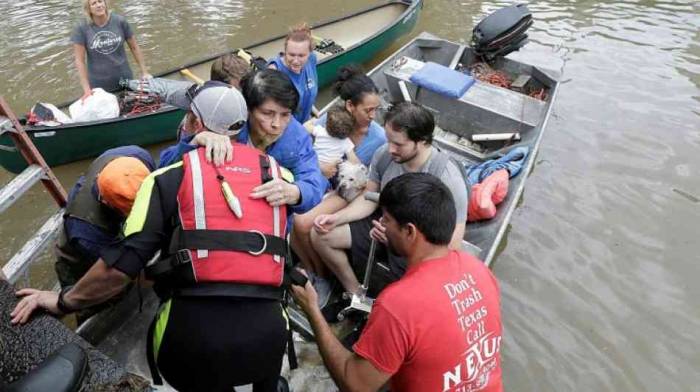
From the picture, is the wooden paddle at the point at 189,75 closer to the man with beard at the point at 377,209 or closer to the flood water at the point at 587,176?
the flood water at the point at 587,176

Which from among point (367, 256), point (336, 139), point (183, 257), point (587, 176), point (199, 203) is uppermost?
point (199, 203)

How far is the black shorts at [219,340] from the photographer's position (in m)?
1.80

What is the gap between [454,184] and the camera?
3.07m

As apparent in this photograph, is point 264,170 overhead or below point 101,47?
overhead

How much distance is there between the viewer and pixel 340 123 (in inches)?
153

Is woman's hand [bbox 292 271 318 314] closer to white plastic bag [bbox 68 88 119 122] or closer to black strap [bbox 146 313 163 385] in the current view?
black strap [bbox 146 313 163 385]

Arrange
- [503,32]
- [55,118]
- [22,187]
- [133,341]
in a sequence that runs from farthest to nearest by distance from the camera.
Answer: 1. [503,32]
2. [55,118]
3. [22,187]
4. [133,341]

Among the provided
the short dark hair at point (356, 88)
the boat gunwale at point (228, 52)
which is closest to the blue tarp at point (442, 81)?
the boat gunwale at point (228, 52)

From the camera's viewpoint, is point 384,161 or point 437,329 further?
point 384,161

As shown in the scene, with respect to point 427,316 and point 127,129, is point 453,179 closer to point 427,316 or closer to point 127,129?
point 427,316

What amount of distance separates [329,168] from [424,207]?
2121 mm

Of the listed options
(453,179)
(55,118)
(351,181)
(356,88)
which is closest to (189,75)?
(55,118)

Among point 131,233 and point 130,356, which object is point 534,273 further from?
point 131,233

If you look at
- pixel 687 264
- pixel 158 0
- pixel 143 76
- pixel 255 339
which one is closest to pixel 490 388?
pixel 255 339
